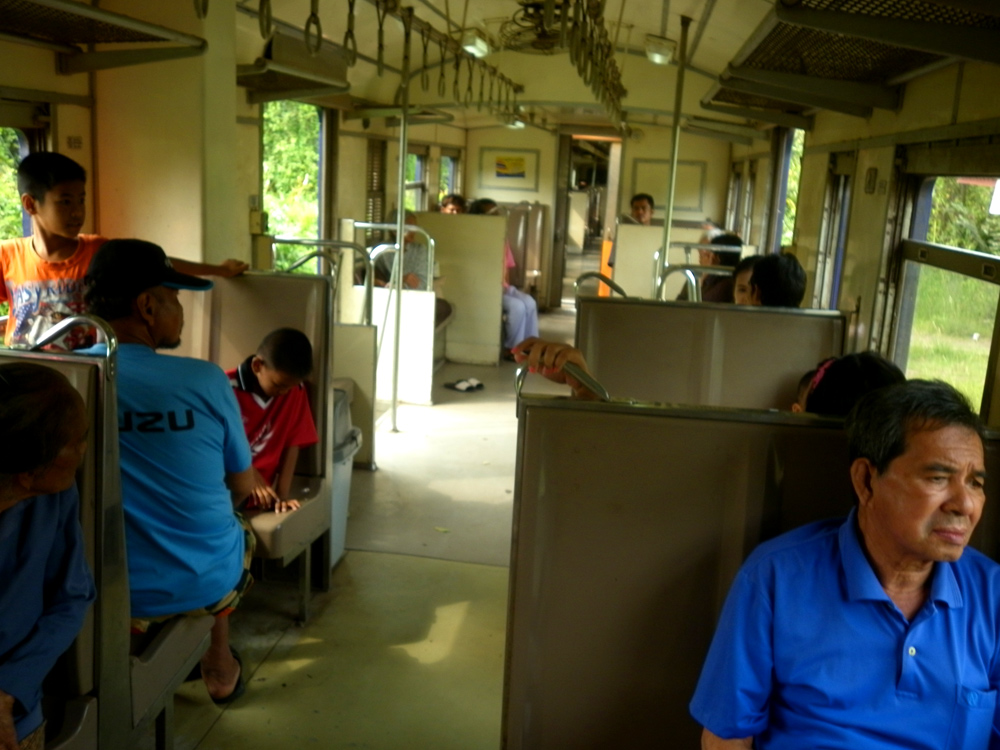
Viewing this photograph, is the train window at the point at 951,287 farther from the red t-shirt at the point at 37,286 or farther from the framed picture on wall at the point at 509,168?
the framed picture on wall at the point at 509,168

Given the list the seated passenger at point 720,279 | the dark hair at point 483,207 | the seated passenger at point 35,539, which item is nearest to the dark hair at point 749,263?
the seated passenger at point 720,279

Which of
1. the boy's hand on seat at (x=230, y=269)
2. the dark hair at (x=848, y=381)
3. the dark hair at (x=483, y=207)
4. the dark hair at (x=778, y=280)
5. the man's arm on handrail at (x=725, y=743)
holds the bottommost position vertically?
the man's arm on handrail at (x=725, y=743)

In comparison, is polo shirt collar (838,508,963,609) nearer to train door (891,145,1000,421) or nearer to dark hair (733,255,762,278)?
train door (891,145,1000,421)

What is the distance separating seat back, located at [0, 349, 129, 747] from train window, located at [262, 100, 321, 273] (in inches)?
181

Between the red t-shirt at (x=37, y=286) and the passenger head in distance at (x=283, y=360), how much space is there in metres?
0.54

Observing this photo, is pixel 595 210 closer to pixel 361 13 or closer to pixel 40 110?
pixel 361 13

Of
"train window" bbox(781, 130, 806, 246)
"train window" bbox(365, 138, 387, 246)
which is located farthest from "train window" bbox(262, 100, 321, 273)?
"train window" bbox(781, 130, 806, 246)

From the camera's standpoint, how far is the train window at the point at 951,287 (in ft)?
9.28

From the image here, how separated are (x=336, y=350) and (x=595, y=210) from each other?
18.0m

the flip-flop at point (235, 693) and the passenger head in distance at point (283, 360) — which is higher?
the passenger head in distance at point (283, 360)


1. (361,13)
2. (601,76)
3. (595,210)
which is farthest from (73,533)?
(595,210)

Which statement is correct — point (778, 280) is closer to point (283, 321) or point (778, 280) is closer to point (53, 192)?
point (283, 321)

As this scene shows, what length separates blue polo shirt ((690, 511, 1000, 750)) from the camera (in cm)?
152

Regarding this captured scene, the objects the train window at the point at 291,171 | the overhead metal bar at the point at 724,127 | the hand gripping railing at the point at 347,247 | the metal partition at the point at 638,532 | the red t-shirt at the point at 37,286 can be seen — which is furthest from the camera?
the overhead metal bar at the point at 724,127
